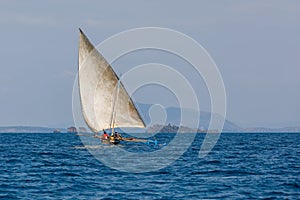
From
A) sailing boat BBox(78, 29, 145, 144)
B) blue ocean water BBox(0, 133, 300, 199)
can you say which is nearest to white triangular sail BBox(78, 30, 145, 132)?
sailing boat BBox(78, 29, 145, 144)

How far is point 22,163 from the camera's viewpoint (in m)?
53.0

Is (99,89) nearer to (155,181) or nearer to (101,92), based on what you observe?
(101,92)

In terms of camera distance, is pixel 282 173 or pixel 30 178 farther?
pixel 282 173

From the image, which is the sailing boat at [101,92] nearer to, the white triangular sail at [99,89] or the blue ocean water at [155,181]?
the white triangular sail at [99,89]

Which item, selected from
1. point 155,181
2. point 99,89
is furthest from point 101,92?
point 155,181

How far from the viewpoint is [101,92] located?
237ft

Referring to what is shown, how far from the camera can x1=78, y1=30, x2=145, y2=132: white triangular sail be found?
71375 millimetres

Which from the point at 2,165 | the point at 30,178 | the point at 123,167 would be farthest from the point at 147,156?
the point at 30,178

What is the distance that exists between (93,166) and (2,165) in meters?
8.44

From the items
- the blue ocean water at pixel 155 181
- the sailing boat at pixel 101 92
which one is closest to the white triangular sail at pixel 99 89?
the sailing boat at pixel 101 92

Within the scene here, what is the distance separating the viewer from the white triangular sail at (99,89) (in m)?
71.4

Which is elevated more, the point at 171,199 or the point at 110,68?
the point at 110,68

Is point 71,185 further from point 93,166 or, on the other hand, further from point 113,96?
point 113,96

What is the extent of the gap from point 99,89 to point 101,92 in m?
0.46
